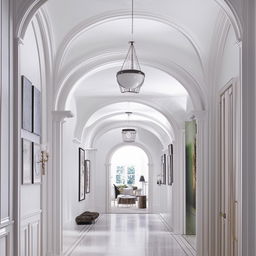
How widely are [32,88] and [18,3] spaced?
2.40 meters

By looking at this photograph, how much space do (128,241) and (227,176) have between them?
5.82 metres

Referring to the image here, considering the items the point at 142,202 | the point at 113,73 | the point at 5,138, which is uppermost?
the point at 113,73

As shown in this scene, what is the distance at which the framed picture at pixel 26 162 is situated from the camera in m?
6.87

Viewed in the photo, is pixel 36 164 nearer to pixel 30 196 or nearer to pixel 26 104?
pixel 30 196

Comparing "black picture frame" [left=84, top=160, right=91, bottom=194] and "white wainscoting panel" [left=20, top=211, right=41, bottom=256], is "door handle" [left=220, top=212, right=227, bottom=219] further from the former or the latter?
"black picture frame" [left=84, top=160, right=91, bottom=194]

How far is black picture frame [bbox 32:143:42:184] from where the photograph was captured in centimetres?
765

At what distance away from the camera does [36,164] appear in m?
7.80

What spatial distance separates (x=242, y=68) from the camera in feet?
16.6

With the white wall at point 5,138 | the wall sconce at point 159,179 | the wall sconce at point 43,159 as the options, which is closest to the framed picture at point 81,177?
the wall sconce at point 159,179

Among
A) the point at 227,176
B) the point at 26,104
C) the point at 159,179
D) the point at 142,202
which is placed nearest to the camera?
the point at 26,104

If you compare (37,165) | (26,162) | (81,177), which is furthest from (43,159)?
(81,177)

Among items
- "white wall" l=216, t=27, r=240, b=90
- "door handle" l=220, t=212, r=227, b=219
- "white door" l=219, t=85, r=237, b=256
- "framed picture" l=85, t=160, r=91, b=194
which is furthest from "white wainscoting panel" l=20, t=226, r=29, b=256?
"framed picture" l=85, t=160, r=91, b=194

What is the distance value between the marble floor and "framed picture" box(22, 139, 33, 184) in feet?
13.2

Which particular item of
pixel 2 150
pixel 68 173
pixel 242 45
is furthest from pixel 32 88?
pixel 68 173
